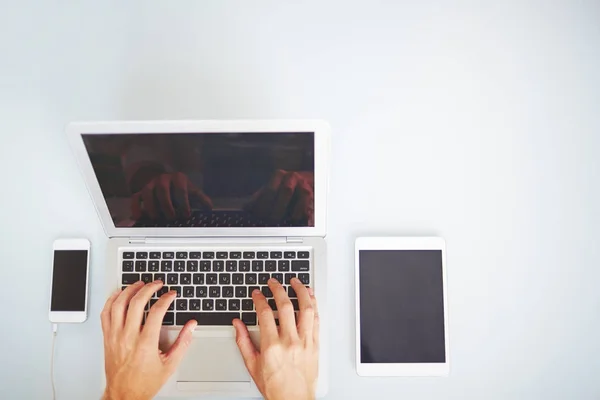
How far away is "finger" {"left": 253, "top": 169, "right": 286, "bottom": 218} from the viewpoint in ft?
2.33

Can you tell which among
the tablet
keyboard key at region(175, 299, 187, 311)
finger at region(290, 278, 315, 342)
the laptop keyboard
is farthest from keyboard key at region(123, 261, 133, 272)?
the tablet

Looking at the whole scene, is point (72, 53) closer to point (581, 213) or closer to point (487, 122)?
point (487, 122)

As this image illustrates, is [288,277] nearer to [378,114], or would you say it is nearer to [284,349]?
[284,349]

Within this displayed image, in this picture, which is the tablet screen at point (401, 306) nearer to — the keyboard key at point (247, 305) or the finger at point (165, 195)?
the keyboard key at point (247, 305)

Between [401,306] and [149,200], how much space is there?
0.51 metres

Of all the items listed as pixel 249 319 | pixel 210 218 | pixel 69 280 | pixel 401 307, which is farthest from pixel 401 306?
pixel 69 280

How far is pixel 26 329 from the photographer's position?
0.89 metres

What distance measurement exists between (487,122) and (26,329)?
1.04 m

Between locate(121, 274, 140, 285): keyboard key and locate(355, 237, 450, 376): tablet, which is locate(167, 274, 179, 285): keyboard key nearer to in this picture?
locate(121, 274, 140, 285): keyboard key

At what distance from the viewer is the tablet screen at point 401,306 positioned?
0.85 meters

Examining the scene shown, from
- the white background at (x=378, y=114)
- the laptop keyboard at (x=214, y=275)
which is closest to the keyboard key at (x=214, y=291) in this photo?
the laptop keyboard at (x=214, y=275)

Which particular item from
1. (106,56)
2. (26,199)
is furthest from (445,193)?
(26,199)

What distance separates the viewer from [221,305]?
0.80m

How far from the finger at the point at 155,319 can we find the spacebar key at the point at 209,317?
4 centimetres
